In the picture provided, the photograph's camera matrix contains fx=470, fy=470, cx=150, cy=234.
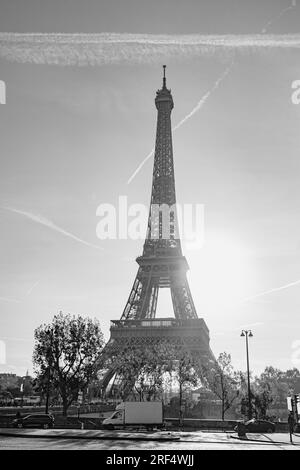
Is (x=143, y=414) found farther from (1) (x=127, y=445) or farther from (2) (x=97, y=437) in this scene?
(1) (x=127, y=445)

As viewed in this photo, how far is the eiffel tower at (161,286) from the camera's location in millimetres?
102062

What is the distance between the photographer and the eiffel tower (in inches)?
4018

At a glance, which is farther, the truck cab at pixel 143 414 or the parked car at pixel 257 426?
the parked car at pixel 257 426

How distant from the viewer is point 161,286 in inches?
4577

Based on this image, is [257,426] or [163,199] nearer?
[257,426]

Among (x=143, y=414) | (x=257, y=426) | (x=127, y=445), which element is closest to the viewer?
(x=127, y=445)

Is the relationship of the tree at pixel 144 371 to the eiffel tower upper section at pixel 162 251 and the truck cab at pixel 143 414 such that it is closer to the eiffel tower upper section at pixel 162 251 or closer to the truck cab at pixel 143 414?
the eiffel tower upper section at pixel 162 251

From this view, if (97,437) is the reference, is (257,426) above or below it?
below

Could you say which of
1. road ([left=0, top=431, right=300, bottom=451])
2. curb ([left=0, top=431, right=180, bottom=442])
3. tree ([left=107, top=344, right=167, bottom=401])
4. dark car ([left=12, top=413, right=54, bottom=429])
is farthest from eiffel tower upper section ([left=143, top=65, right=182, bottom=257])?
road ([left=0, top=431, right=300, bottom=451])

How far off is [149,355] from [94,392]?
68.1 ft

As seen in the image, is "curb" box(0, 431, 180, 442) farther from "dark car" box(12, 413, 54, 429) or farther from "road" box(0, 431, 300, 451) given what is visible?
"dark car" box(12, 413, 54, 429)

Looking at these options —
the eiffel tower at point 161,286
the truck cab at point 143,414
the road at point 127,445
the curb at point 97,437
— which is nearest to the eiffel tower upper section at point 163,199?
the eiffel tower at point 161,286

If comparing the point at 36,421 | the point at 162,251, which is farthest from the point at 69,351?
the point at 162,251
